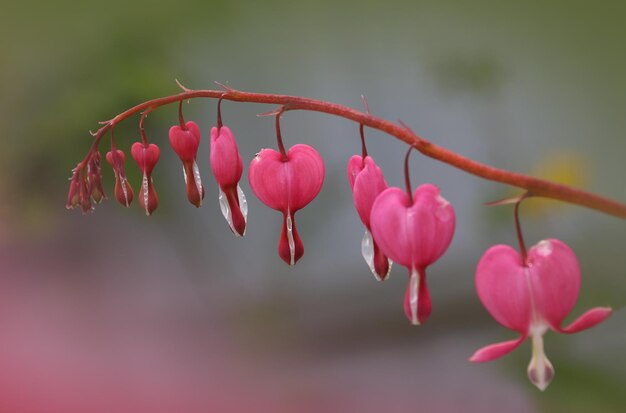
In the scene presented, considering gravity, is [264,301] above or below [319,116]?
below

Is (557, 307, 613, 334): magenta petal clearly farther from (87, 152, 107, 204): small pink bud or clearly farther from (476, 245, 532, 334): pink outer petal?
(87, 152, 107, 204): small pink bud

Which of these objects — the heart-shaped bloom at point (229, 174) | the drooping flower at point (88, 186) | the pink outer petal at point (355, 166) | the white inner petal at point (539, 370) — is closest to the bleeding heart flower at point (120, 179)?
the drooping flower at point (88, 186)

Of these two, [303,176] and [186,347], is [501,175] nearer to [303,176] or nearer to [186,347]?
[303,176]

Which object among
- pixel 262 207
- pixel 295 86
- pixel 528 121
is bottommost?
pixel 262 207

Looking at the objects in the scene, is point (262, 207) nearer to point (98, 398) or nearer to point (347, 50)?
point (347, 50)

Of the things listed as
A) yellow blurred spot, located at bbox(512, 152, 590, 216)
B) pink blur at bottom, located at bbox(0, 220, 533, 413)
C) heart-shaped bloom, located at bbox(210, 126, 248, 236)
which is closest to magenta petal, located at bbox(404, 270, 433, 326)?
heart-shaped bloom, located at bbox(210, 126, 248, 236)

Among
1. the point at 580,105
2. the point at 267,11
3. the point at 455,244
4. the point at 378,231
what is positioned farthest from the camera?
the point at 267,11

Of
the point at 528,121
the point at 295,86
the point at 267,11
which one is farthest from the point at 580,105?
the point at 267,11
